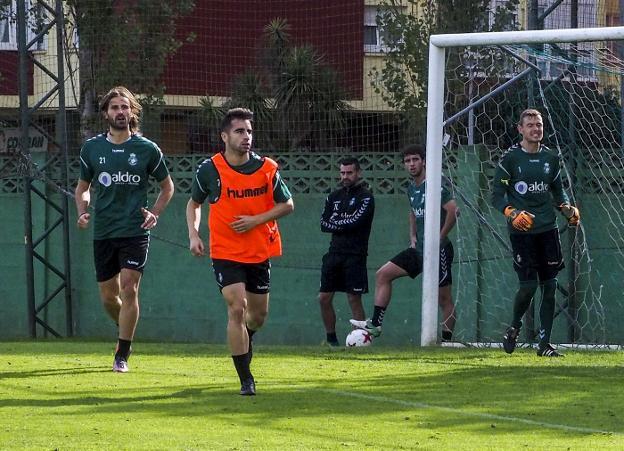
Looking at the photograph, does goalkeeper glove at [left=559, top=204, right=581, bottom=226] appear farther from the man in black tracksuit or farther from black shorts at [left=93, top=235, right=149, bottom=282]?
black shorts at [left=93, top=235, right=149, bottom=282]

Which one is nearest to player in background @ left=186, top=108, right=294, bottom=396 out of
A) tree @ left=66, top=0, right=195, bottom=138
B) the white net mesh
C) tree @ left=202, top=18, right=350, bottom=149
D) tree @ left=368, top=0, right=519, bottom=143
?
the white net mesh

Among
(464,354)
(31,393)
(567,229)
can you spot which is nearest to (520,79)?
(567,229)

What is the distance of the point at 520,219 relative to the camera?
476 inches

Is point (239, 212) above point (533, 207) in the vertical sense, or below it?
above

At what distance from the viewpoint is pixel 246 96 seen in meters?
19.5

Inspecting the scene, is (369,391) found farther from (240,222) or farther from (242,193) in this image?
(242,193)

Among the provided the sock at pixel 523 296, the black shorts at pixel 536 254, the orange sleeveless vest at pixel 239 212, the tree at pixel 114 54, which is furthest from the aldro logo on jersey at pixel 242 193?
the tree at pixel 114 54

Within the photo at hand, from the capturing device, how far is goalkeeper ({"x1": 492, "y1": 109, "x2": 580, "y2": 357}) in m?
12.4

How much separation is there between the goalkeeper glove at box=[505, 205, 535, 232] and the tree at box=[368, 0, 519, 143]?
24.6 ft

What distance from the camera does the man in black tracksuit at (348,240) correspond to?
14.8m

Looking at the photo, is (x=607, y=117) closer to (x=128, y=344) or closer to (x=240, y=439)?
(x=128, y=344)

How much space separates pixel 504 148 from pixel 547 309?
3623 mm

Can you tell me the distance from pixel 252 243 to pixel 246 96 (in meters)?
10.3

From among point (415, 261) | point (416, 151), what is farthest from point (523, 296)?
point (416, 151)
